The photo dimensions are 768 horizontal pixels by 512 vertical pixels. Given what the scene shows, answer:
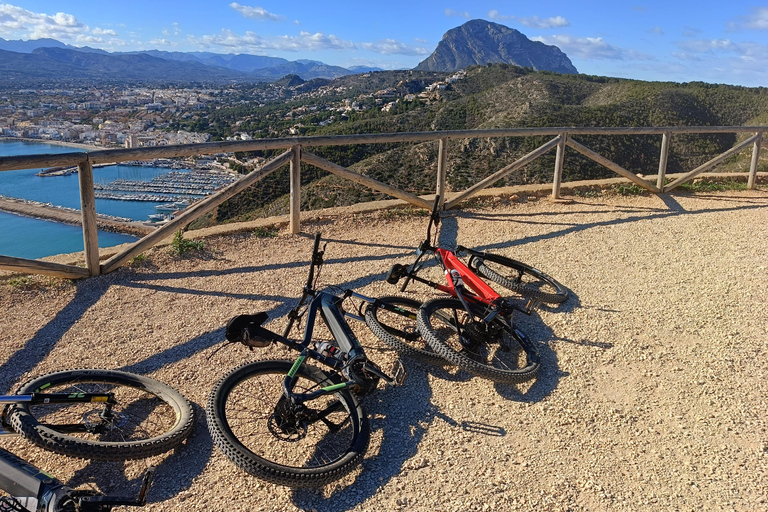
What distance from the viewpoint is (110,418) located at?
301cm

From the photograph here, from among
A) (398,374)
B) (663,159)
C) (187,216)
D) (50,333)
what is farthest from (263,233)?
(663,159)

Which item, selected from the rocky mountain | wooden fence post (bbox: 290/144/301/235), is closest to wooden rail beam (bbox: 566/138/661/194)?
wooden fence post (bbox: 290/144/301/235)

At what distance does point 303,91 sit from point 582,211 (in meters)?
66.2

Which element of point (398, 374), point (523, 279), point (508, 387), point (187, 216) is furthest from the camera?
point (187, 216)

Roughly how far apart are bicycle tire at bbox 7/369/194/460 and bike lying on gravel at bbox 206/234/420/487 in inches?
12.2

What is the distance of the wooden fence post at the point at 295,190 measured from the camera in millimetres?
6340

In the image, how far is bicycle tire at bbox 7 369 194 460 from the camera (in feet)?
8.87

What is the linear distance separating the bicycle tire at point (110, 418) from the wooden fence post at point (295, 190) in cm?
344

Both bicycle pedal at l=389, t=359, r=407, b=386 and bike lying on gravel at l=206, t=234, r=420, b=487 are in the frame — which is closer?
bike lying on gravel at l=206, t=234, r=420, b=487

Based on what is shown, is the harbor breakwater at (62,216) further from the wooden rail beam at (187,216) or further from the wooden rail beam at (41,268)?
the wooden rail beam at (41,268)

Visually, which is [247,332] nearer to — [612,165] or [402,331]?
[402,331]

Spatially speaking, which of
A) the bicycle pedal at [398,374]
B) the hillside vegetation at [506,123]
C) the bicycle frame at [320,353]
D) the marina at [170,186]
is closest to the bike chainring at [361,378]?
the bicycle frame at [320,353]

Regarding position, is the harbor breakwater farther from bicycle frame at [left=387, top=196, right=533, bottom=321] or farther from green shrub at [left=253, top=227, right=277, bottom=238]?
bicycle frame at [left=387, top=196, right=533, bottom=321]

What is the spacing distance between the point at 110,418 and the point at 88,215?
2.68m
